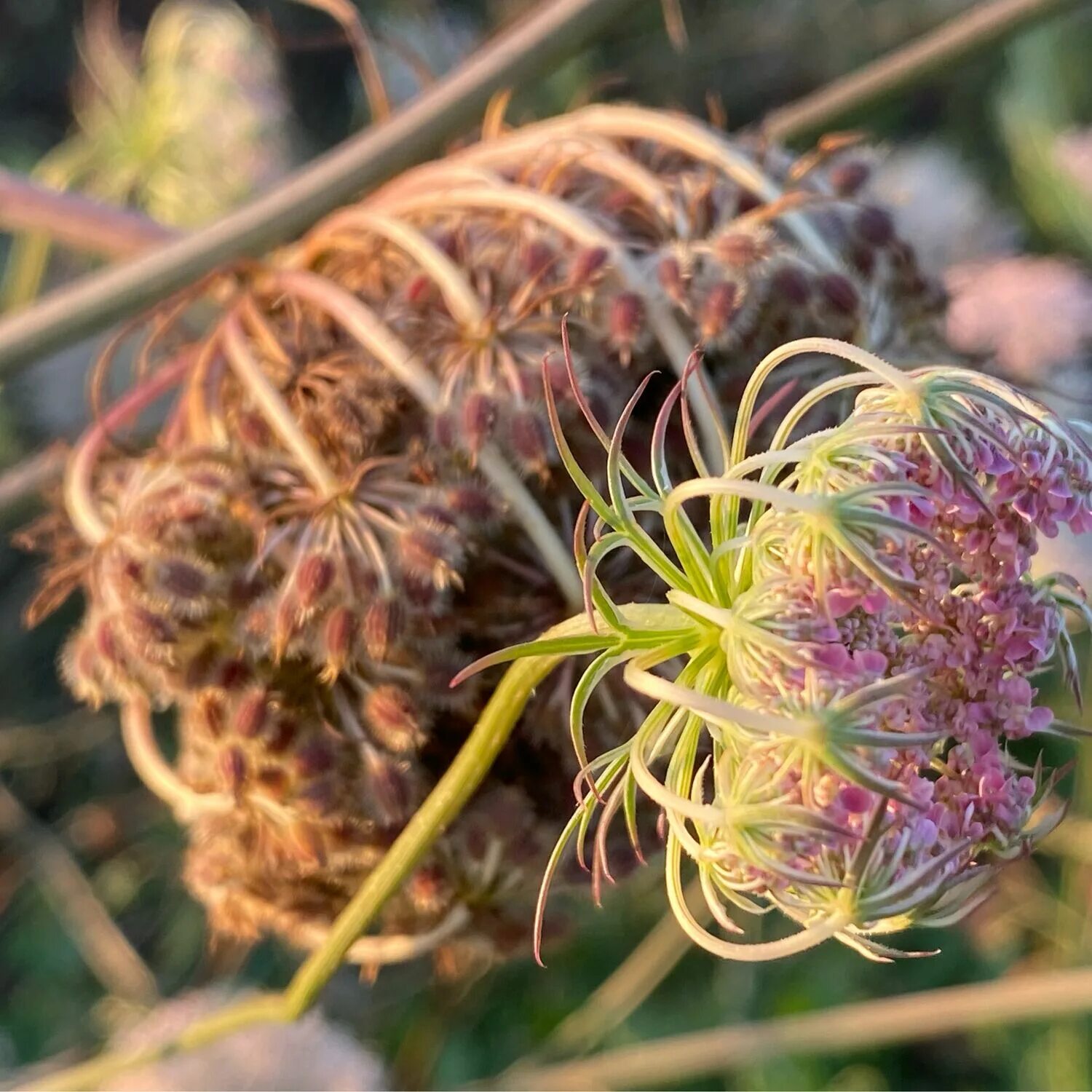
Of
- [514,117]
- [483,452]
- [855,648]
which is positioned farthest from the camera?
[514,117]

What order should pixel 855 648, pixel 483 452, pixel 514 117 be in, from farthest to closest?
pixel 514 117
pixel 483 452
pixel 855 648

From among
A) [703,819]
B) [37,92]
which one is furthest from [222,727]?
[37,92]

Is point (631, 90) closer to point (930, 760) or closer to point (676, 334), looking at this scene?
point (676, 334)

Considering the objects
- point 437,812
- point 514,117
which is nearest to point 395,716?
point 437,812

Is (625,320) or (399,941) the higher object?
(625,320)

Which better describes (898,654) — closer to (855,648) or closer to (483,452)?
(855,648)

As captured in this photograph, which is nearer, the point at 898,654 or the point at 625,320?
the point at 898,654

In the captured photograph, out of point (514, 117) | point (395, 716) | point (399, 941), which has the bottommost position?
point (399, 941)

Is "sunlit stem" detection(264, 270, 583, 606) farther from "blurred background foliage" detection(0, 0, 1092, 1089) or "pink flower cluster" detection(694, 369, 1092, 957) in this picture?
"blurred background foliage" detection(0, 0, 1092, 1089)
